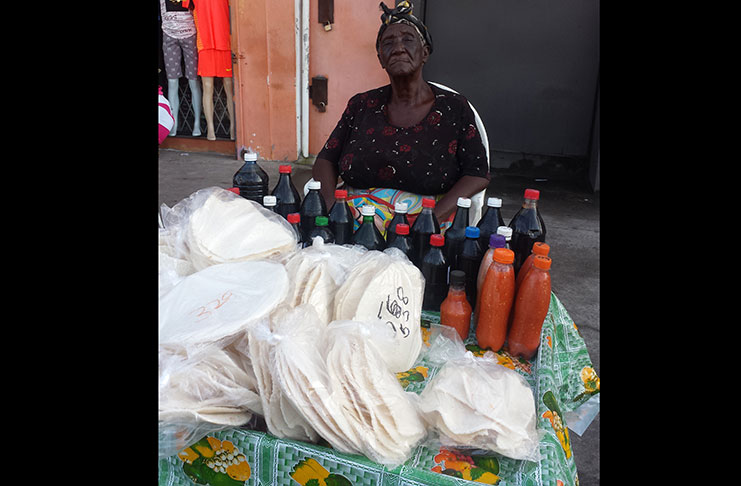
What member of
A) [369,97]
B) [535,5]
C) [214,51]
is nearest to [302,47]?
[214,51]

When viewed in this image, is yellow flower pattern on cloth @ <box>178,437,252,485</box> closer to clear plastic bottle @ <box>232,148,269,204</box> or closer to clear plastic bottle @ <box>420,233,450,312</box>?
clear plastic bottle @ <box>420,233,450,312</box>

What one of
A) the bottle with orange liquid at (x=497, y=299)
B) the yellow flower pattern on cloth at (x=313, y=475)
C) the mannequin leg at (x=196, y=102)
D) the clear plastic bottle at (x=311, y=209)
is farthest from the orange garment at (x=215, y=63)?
the yellow flower pattern on cloth at (x=313, y=475)

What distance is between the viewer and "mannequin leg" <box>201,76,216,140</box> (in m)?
6.65

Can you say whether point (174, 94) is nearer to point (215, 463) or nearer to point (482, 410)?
point (215, 463)

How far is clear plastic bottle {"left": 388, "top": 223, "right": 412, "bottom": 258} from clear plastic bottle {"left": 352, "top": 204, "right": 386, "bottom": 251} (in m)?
0.07

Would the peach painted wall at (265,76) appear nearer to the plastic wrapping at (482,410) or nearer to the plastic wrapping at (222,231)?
the plastic wrapping at (222,231)

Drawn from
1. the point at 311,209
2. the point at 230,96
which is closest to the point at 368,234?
the point at 311,209

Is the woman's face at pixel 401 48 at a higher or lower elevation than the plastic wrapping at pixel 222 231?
higher

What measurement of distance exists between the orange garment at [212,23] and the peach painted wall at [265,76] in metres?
0.17

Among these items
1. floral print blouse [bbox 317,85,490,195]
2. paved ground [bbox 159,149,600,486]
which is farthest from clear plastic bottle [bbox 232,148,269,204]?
paved ground [bbox 159,149,600,486]

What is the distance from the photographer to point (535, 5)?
21.2 feet

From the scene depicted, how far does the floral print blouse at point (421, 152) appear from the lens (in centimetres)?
250

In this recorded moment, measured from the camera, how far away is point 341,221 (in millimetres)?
1933

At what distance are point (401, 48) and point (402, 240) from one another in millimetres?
1148
